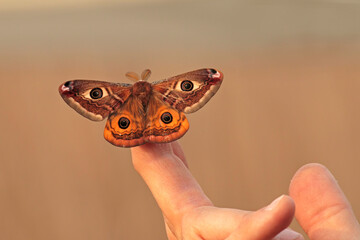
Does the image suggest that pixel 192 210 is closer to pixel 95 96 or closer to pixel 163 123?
pixel 163 123

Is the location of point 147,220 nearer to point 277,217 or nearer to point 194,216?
point 194,216

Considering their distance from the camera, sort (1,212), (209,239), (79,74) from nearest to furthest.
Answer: (209,239) → (1,212) → (79,74)

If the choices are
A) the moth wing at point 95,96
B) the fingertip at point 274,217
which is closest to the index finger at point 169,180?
the moth wing at point 95,96

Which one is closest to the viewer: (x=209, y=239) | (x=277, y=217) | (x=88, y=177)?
(x=277, y=217)

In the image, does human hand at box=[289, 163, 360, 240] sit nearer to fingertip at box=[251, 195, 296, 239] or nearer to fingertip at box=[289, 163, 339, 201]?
fingertip at box=[289, 163, 339, 201]

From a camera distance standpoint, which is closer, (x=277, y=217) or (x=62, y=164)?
(x=277, y=217)

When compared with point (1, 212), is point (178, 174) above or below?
above

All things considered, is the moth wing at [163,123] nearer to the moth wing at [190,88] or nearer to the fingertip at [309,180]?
the moth wing at [190,88]

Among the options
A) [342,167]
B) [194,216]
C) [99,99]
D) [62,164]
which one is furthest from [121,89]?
[342,167]
